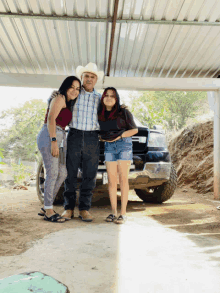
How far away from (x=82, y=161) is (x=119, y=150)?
49cm

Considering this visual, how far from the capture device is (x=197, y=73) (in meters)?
6.15

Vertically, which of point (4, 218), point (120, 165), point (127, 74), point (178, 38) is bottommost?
point (4, 218)

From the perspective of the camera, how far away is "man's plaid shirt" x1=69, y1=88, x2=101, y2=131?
344 centimetres

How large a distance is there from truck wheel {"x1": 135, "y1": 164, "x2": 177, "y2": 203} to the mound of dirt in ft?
8.63

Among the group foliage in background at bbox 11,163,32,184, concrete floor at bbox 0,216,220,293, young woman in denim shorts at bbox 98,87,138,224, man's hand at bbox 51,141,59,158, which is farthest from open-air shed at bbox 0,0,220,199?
foliage in background at bbox 11,163,32,184

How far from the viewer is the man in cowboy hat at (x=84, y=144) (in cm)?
345

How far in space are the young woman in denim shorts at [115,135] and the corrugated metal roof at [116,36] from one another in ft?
6.30

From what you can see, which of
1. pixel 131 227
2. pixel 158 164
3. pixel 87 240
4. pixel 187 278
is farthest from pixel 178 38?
pixel 187 278

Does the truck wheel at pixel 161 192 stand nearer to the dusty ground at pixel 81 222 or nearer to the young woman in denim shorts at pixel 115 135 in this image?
the dusty ground at pixel 81 222

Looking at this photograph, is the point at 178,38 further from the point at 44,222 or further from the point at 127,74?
the point at 44,222

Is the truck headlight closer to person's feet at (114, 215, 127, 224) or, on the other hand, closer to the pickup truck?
the pickup truck

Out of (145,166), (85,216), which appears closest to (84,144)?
(85,216)

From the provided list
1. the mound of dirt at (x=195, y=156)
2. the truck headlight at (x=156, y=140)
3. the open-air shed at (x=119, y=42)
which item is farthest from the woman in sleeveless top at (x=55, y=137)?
the mound of dirt at (x=195, y=156)

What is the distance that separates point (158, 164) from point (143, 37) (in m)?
2.44
